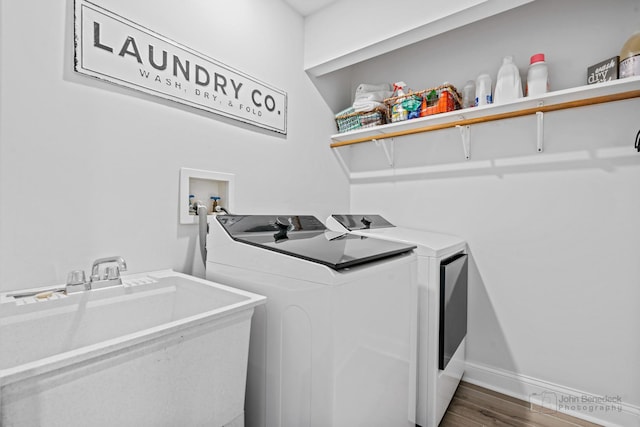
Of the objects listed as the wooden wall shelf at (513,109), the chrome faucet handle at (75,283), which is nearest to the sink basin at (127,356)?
the chrome faucet handle at (75,283)

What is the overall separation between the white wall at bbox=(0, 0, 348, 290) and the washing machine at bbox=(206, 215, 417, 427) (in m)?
0.38

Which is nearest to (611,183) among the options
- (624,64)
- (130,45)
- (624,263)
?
(624,263)

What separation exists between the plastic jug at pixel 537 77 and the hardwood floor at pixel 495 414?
6.03ft

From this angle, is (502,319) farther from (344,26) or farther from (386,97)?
(344,26)

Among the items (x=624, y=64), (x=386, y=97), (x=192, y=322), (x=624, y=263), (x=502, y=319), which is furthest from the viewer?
(x=386, y=97)

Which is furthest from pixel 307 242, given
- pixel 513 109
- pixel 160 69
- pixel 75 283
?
pixel 513 109

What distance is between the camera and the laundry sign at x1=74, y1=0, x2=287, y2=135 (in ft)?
4.18

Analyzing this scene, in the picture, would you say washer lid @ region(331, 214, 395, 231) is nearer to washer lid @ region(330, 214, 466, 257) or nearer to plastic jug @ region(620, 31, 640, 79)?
washer lid @ region(330, 214, 466, 257)

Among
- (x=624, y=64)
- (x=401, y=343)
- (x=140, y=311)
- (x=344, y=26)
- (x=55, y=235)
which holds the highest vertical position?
(x=344, y=26)

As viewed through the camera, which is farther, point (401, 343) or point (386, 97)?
point (386, 97)

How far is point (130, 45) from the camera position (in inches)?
54.4

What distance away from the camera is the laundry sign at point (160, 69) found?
1.27 metres

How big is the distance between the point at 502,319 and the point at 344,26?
2249 mm

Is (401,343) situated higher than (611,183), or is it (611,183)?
(611,183)
